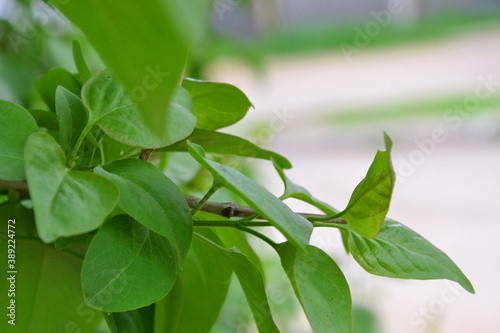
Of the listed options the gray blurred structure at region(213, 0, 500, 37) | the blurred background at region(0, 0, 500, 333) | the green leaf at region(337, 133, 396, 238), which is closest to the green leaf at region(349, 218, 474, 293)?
the green leaf at region(337, 133, 396, 238)

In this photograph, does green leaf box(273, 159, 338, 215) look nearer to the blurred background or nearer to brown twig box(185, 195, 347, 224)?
brown twig box(185, 195, 347, 224)

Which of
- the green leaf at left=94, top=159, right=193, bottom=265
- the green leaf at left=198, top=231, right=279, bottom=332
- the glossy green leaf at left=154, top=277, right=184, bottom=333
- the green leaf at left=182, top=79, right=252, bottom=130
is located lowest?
the glossy green leaf at left=154, top=277, right=184, bottom=333

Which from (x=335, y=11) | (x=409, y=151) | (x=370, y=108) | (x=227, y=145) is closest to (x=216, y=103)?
(x=227, y=145)

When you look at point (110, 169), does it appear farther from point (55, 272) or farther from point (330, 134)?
point (330, 134)

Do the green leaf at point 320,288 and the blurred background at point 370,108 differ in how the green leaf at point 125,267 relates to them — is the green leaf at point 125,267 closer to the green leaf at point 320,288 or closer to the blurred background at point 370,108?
the green leaf at point 320,288

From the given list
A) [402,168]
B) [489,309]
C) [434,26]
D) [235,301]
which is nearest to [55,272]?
[235,301]
